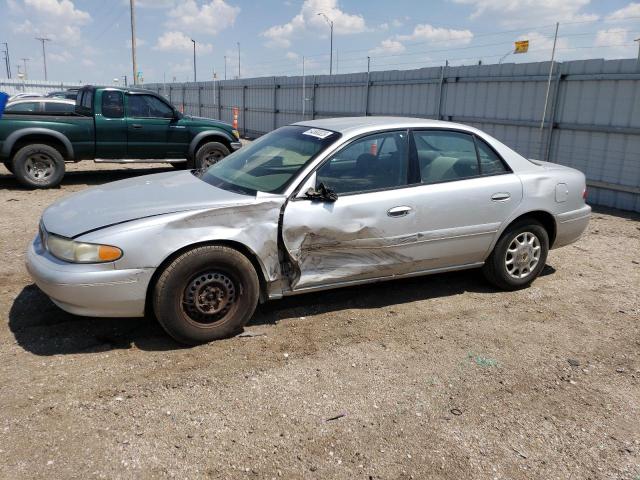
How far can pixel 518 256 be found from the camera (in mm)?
5082

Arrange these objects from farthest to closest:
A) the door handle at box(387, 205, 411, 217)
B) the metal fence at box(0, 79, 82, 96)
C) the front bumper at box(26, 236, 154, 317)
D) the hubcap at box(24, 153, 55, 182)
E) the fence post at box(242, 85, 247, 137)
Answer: the metal fence at box(0, 79, 82, 96) < the fence post at box(242, 85, 247, 137) < the hubcap at box(24, 153, 55, 182) < the door handle at box(387, 205, 411, 217) < the front bumper at box(26, 236, 154, 317)

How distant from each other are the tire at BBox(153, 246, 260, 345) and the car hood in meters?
0.38

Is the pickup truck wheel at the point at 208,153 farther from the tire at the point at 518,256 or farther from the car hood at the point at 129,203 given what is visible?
the tire at the point at 518,256

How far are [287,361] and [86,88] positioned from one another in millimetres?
8921

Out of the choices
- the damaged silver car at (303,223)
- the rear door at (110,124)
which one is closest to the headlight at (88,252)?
the damaged silver car at (303,223)

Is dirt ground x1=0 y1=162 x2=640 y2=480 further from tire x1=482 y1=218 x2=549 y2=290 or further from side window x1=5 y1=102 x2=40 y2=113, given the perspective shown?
side window x1=5 y1=102 x2=40 y2=113

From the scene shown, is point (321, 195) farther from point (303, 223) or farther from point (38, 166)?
point (38, 166)

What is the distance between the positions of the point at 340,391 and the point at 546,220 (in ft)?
9.71

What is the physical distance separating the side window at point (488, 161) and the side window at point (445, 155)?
0.07 metres

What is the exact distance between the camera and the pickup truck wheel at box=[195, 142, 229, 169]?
36.9 ft

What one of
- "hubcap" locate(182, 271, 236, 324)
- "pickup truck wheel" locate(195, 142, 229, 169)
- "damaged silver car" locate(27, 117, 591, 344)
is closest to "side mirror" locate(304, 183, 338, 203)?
"damaged silver car" locate(27, 117, 591, 344)

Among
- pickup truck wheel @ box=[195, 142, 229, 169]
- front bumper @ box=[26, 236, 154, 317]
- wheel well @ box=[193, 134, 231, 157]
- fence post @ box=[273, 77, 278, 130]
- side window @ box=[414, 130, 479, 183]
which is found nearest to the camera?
front bumper @ box=[26, 236, 154, 317]

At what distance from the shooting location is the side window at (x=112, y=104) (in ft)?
33.9

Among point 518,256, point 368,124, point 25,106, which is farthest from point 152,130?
point 518,256
